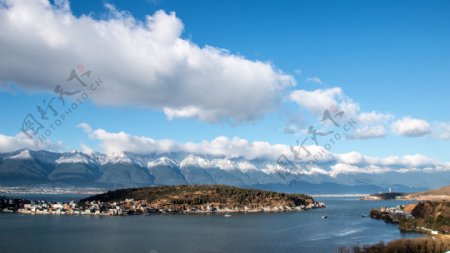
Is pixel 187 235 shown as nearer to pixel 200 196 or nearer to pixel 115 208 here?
pixel 115 208

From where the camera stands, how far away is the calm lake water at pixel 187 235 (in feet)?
173

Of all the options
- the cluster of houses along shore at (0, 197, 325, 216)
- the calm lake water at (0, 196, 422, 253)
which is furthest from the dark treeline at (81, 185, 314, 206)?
the calm lake water at (0, 196, 422, 253)

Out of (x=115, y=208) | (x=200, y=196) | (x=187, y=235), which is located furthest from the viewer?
(x=200, y=196)

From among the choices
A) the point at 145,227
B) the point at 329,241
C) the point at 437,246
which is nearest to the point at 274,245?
the point at 329,241

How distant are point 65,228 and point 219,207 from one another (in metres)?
48.2

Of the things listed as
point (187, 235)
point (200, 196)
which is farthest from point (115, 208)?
point (187, 235)

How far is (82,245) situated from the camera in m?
54.3

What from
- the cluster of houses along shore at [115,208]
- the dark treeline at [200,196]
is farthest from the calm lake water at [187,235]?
the dark treeline at [200,196]

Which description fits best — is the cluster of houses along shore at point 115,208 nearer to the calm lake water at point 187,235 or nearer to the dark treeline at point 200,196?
the dark treeline at point 200,196

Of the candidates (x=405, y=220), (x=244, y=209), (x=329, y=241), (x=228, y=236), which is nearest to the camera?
(x=329, y=241)

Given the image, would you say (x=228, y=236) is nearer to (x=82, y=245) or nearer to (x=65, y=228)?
(x=82, y=245)

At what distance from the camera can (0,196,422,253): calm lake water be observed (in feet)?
173

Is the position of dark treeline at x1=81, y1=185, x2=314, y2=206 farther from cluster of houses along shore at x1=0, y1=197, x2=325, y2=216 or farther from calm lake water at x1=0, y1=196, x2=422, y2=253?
calm lake water at x1=0, y1=196, x2=422, y2=253

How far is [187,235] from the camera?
208 ft
